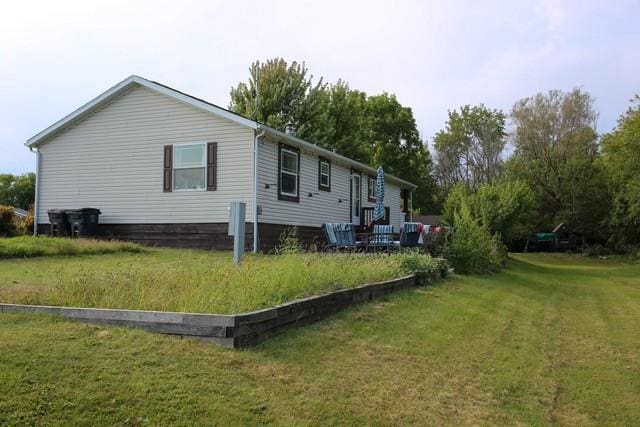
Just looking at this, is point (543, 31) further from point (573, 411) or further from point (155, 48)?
point (573, 411)

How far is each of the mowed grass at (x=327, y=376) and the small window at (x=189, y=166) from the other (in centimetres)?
887

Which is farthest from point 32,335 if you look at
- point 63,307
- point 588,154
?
point 588,154

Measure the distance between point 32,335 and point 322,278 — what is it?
3.58 metres

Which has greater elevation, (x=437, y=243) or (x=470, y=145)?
(x=470, y=145)

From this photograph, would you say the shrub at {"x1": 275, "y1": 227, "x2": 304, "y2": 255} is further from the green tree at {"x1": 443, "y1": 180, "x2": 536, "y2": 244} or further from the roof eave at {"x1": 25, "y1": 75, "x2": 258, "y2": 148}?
the green tree at {"x1": 443, "y1": 180, "x2": 536, "y2": 244}

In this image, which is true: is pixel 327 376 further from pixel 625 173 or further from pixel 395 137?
pixel 395 137

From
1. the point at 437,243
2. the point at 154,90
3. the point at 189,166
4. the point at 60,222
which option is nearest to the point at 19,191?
the point at 60,222

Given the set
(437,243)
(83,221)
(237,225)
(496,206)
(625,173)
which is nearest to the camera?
(237,225)

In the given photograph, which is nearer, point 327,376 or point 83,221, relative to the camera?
point 327,376

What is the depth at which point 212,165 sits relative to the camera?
14414 millimetres

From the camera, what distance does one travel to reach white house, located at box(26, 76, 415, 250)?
14203 mm

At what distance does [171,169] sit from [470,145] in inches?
1746

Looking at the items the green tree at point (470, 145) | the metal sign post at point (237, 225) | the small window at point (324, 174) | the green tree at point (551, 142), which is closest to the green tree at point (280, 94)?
the small window at point (324, 174)

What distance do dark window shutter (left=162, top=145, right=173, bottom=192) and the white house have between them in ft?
0.09
